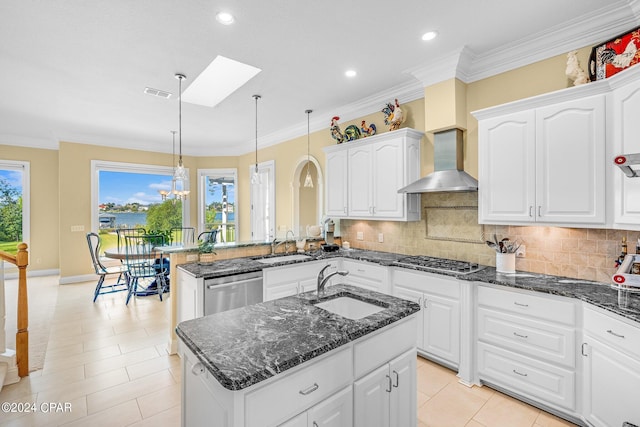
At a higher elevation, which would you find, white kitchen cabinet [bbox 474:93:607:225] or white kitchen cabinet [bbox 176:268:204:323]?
white kitchen cabinet [bbox 474:93:607:225]

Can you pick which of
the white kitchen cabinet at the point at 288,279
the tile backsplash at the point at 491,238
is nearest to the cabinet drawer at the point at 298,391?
the white kitchen cabinet at the point at 288,279

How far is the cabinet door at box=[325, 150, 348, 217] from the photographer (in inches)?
160

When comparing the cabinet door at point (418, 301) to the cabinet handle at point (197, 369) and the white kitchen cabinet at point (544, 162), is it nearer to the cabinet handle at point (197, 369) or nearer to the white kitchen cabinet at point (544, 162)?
the white kitchen cabinet at point (544, 162)

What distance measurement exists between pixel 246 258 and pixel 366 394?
2440 millimetres

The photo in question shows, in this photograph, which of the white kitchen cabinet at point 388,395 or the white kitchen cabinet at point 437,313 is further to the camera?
the white kitchen cabinet at point 437,313

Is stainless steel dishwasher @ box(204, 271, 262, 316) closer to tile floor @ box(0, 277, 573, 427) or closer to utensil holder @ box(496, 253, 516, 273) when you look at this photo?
tile floor @ box(0, 277, 573, 427)

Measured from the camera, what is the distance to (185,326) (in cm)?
153

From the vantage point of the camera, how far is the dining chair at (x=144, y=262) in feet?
15.0

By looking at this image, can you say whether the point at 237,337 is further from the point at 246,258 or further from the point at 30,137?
the point at 30,137

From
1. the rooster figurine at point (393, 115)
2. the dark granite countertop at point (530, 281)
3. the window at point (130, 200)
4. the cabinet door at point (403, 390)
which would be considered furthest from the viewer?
the window at point (130, 200)

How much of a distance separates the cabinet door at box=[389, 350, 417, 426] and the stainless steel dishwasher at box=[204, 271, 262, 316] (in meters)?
1.82

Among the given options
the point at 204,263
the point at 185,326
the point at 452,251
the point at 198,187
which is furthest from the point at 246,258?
the point at 198,187

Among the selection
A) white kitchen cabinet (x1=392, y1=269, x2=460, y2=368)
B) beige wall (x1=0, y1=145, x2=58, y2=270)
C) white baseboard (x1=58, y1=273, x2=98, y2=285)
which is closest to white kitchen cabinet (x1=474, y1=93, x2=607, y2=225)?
white kitchen cabinet (x1=392, y1=269, x2=460, y2=368)

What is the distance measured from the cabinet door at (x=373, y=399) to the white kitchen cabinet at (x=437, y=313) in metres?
1.37
